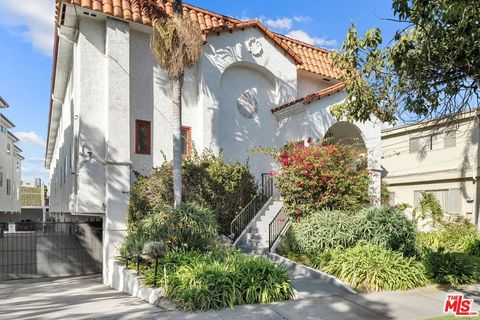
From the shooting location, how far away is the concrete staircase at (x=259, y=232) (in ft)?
37.7

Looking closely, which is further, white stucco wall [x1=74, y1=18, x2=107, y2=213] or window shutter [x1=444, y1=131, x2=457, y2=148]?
window shutter [x1=444, y1=131, x2=457, y2=148]

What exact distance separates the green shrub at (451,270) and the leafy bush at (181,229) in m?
5.34

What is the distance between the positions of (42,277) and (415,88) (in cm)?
1550

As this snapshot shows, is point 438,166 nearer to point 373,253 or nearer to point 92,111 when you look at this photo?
point 373,253

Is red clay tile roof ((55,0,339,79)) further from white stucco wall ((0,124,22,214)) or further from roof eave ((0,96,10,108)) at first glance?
white stucco wall ((0,124,22,214))

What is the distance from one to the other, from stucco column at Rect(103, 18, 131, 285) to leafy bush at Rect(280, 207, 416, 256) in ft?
18.2

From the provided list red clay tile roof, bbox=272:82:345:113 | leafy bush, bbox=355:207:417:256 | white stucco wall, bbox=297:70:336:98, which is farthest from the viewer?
white stucco wall, bbox=297:70:336:98

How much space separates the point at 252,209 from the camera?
42.8ft

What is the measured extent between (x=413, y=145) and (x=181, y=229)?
15.1 metres

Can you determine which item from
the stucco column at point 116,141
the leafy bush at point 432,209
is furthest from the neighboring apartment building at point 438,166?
the stucco column at point 116,141

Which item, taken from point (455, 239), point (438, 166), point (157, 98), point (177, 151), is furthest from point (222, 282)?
point (438, 166)

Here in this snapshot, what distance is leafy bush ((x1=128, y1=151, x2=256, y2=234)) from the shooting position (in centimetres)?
1148

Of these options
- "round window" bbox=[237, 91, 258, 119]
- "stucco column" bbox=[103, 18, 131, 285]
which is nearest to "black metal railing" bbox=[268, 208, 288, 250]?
"round window" bbox=[237, 91, 258, 119]

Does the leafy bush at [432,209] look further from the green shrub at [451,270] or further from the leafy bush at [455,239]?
the green shrub at [451,270]
